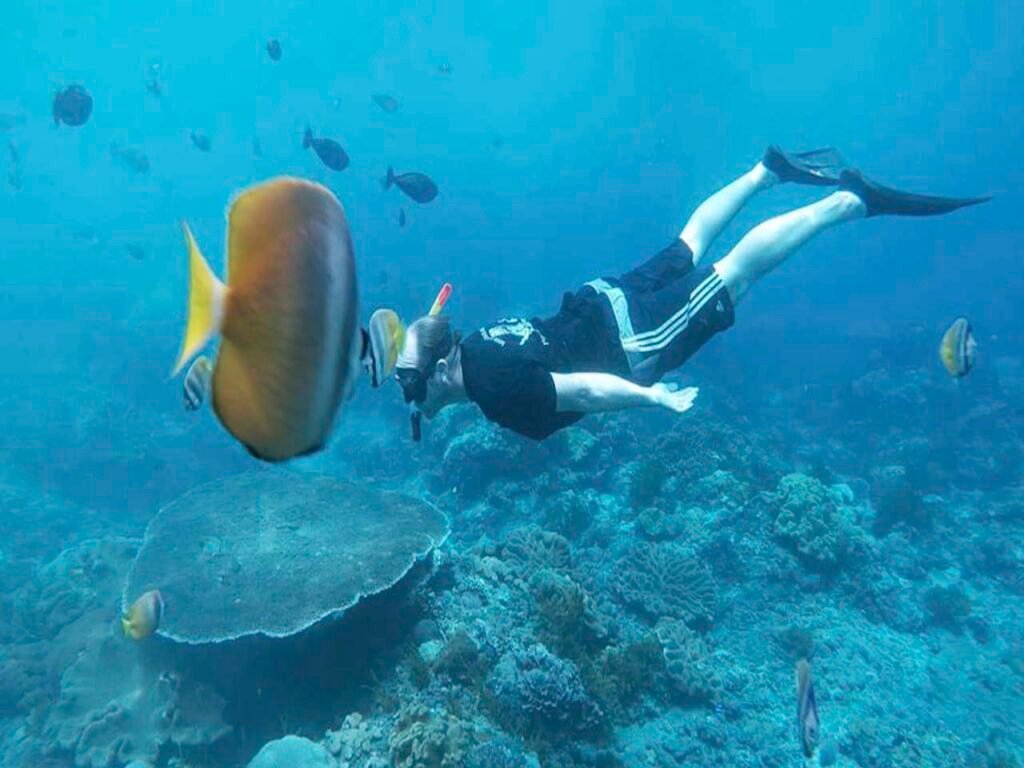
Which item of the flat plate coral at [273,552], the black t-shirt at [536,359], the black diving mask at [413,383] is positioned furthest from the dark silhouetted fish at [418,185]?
the black diving mask at [413,383]

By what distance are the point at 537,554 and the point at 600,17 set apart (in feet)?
351

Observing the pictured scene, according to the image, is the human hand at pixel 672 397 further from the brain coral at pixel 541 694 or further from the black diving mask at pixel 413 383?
the brain coral at pixel 541 694

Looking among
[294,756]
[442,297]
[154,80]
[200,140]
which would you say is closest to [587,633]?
[294,756]

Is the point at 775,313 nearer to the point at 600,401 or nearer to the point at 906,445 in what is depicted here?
the point at 906,445

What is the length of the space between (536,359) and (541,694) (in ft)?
10.3

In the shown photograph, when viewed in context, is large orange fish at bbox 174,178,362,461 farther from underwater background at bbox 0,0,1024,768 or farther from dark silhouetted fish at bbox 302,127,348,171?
dark silhouetted fish at bbox 302,127,348,171

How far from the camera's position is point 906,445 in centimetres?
1551

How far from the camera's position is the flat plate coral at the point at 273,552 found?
6.57 m

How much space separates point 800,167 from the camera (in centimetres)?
711

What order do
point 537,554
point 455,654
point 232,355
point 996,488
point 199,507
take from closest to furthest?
point 232,355 < point 455,654 < point 537,554 < point 199,507 < point 996,488

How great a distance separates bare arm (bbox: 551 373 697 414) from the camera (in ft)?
15.4

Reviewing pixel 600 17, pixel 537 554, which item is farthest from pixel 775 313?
pixel 600 17

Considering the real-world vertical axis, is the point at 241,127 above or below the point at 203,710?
below

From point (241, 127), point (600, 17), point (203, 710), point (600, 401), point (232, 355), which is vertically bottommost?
point (241, 127)
